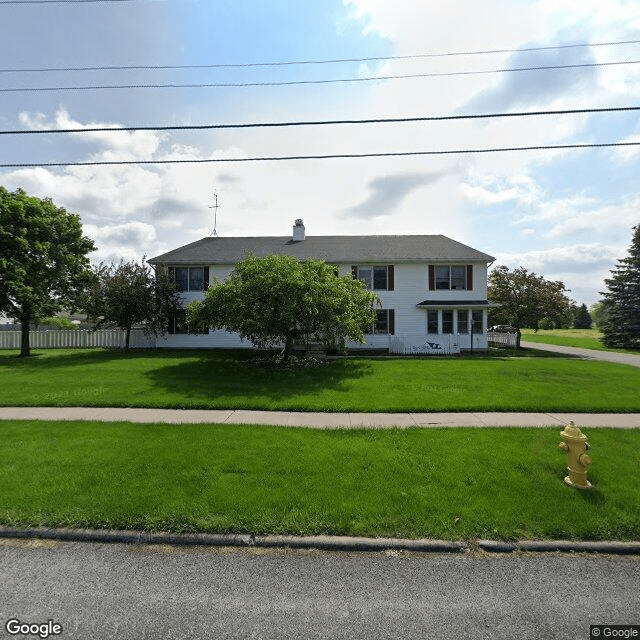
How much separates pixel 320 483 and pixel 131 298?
56.5 feet

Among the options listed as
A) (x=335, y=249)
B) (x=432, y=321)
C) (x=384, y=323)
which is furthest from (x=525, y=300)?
(x=335, y=249)

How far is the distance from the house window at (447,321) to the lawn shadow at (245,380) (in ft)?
27.4

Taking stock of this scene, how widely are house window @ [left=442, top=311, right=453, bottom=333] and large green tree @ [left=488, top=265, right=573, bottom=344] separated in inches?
116

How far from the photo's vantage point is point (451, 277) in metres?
21.3

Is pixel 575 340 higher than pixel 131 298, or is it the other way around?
pixel 131 298

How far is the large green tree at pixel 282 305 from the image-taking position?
12.6 m

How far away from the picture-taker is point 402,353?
19.8m

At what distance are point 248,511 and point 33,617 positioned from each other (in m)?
1.90

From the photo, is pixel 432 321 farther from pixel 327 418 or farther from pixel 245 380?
pixel 327 418

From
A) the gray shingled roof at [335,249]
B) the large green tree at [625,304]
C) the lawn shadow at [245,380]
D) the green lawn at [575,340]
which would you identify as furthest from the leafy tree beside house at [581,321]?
the lawn shadow at [245,380]

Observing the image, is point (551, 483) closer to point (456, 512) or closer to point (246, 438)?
point (456, 512)

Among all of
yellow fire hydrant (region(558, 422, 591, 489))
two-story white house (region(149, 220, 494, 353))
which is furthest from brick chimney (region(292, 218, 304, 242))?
yellow fire hydrant (region(558, 422, 591, 489))

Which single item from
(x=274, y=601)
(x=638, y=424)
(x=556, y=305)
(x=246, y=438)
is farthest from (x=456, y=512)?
(x=556, y=305)

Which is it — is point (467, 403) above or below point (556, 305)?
below
